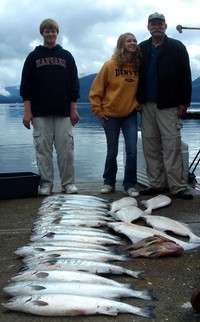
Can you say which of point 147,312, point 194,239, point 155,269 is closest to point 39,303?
point 147,312

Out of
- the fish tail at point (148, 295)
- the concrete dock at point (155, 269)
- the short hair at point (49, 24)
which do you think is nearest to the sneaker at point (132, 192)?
the concrete dock at point (155, 269)

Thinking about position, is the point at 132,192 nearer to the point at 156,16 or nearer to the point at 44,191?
the point at 44,191

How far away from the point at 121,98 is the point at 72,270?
319 centimetres

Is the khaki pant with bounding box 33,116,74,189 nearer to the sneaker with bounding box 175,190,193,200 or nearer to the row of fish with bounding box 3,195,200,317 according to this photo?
the row of fish with bounding box 3,195,200,317

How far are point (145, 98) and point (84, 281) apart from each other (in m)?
3.37

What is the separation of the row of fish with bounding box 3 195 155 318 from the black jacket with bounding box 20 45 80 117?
1.77 m

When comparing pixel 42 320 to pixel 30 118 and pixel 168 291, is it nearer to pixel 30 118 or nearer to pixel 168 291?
pixel 168 291

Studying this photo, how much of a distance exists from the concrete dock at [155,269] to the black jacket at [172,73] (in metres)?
1.26

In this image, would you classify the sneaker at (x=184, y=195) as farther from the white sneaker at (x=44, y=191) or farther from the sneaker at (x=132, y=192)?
the white sneaker at (x=44, y=191)

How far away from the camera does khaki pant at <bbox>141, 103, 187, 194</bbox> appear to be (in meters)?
6.01

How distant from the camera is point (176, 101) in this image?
5.98m

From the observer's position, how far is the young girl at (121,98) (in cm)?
603

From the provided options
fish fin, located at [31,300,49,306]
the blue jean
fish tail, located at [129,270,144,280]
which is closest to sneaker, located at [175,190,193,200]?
the blue jean

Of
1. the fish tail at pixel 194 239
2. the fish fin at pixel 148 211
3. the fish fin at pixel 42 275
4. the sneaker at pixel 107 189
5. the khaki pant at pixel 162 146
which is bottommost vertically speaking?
the sneaker at pixel 107 189
